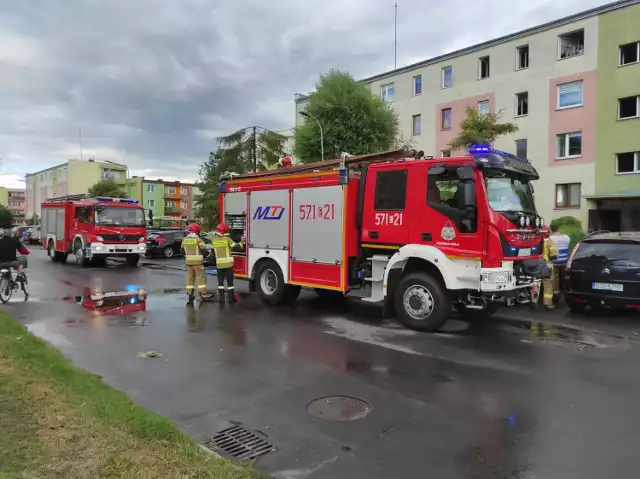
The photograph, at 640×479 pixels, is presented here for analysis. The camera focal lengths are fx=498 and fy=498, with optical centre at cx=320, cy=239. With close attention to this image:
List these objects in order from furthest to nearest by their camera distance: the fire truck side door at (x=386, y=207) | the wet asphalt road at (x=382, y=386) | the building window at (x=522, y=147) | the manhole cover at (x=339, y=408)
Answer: the building window at (x=522, y=147)
the fire truck side door at (x=386, y=207)
the manhole cover at (x=339, y=408)
the wet asphalt road at (x=382, y=386)

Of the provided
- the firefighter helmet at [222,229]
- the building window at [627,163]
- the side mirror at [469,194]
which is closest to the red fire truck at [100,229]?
the firefighter helmet at [222,229]

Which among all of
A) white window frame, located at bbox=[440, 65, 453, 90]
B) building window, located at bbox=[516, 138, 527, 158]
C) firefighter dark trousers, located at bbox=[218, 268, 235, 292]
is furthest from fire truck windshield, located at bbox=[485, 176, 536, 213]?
white window frame, located at bbox=[440, 65, 453, 90]

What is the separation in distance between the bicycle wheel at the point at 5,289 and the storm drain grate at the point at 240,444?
29.1ft

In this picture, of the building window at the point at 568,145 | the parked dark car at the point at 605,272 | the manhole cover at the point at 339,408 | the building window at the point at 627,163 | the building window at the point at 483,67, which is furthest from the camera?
the building window at the point at 483,67

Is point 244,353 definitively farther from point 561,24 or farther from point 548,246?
point 561,24

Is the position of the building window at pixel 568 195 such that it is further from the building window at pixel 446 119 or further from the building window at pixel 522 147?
the building window at pixel 446 119

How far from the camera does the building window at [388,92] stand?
34.0 m

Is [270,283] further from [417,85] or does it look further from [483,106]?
[417,85]

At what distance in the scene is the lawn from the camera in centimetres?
310

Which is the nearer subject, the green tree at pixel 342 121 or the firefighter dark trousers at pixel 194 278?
the firefighter dark trousers at pixel 194 278

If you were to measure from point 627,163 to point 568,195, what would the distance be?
3.04 m

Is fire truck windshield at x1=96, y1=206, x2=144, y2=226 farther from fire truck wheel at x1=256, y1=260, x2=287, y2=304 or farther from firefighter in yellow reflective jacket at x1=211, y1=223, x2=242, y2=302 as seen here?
fire truck wheel at x1=256, y1=260, x2=287, y2=304

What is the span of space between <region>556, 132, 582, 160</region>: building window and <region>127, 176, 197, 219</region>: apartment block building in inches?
2645

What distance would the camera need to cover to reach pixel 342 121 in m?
21.8
